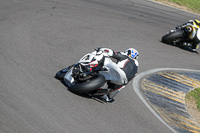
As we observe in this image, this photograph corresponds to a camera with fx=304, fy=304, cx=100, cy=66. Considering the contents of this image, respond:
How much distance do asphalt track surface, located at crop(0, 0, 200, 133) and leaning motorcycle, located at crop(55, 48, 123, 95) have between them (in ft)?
0.86

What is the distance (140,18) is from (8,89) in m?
10.4

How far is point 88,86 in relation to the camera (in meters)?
7.19

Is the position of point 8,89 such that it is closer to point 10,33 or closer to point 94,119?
point 94,119

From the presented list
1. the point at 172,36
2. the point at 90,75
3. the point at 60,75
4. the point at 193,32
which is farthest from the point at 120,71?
the point at 193,32

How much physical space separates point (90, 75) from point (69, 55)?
2404 millimetres

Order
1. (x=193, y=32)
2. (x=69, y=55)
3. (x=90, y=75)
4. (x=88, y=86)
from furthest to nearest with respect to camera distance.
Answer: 1. (x=193, y=32)
2. (x=69, y=55)
3. (x=90, y=75)
4. (x=88, y=86)

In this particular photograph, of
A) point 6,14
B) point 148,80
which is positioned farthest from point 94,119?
point 6,14

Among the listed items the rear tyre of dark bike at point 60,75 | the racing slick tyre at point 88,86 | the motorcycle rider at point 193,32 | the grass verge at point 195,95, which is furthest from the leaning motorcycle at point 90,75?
the motorcycle rider at point 193,32

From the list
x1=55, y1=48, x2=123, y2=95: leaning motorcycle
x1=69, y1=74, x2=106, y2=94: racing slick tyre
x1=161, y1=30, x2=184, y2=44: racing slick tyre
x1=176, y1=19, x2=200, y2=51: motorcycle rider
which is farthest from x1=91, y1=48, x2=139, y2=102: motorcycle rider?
x1=176, y1=19, x2=200, y2=51: motorcycle rider

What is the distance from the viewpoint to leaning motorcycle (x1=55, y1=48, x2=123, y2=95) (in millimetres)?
7246

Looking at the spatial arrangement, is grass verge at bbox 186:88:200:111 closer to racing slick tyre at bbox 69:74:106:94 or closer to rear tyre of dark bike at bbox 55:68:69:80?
racing slick tyre at bbox 69:74:106:94

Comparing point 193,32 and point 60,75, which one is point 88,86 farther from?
point 193,32

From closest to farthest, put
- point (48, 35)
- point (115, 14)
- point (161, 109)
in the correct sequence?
point (161, 109), point (48, 35), point (115, 14)

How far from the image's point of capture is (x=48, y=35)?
10805 mm
